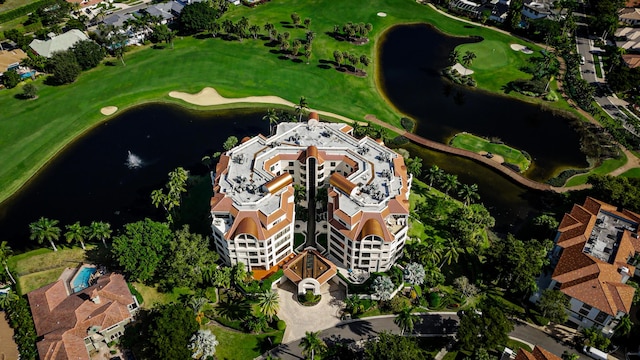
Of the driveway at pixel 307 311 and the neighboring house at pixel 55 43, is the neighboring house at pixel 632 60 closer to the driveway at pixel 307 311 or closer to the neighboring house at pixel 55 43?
the driveway at pixel 307 311

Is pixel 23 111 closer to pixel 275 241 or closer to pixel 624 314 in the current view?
pixel 275 241

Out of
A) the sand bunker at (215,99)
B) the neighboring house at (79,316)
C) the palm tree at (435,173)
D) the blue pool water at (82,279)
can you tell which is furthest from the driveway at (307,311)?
the sand bunker at (215,99)

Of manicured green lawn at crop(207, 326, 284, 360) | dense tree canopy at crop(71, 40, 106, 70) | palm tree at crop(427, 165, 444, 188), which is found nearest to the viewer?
manicured green lawn at crop(207, 326, 284, 360)

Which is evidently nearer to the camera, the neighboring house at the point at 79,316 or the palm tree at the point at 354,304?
the neighboring house at the point at 79,316

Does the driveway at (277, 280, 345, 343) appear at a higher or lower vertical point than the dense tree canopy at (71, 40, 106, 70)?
Result: lower

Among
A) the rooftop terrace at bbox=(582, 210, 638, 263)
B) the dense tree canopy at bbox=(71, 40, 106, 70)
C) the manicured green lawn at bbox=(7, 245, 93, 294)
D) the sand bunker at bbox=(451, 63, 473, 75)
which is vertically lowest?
the manicured green lawn at bbox=(7, 245, 93, 294)

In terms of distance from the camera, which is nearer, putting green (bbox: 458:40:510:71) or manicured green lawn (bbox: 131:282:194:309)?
manicured green lawn (bbox: 131:282:194:309)

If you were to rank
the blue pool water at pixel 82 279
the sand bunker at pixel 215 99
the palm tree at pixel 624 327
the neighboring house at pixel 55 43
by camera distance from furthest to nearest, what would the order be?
the neighboring house at pixel 55 43, the sand bunker at pixel 215 99, the blue pool water at pixel 82 279, the palm tree at pixel 624 327

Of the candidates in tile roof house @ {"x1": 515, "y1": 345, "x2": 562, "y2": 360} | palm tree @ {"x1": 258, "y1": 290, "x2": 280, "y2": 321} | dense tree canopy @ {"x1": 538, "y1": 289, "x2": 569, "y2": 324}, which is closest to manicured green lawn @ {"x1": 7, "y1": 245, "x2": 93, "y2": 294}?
palm tree @ {"x1": 258, "y1": 290, "x2": 280, "y2": 321}

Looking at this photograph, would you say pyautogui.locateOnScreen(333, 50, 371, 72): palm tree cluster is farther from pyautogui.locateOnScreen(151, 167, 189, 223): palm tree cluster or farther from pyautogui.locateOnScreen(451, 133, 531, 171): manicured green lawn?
pyautogui.locateOnScreen(151, 167, 189, 223): palm tree cluster
